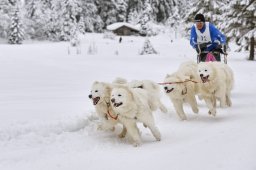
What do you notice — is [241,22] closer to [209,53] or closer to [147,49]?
[147,49]

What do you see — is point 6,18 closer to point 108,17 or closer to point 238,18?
point 108,17

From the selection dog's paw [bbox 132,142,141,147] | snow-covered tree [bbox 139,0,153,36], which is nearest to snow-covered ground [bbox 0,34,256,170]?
dog's paw [bbox 132,142,141,147]

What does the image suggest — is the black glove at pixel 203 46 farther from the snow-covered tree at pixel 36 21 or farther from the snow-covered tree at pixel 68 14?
the snow-covered tree at pixel 36 21

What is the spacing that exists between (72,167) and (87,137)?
54.9 inches

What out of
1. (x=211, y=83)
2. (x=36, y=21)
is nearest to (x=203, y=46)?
(x=211, y=83)

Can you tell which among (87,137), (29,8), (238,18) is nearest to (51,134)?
(87,137)

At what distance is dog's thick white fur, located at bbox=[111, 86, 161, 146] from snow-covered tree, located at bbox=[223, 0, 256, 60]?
46.5 feet

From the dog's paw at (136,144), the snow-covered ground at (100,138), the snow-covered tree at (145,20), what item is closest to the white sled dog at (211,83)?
the snow-covered ground at (100,138)

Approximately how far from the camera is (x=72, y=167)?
4523 mm

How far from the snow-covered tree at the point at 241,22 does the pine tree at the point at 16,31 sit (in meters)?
28.4

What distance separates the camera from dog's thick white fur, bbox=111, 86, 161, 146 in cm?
537

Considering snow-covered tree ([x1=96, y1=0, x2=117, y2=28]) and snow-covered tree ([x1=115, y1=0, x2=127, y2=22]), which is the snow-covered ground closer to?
snow-covered tree ([x1=96, y1=0, x2=117, y2=28])

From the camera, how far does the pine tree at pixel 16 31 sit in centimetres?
4294

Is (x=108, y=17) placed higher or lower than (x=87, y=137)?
higher
